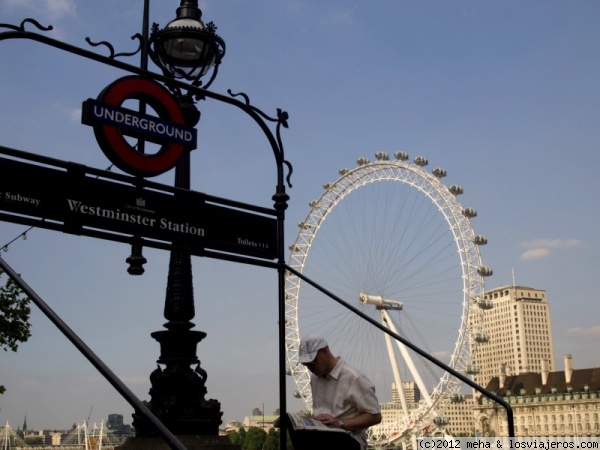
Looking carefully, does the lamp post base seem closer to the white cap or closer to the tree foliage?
the white cap

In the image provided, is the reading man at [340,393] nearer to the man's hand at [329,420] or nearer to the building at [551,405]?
the man's hand at [329,420]

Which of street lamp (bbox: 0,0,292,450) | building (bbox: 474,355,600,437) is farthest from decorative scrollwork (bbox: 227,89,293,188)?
building (bbox: 474,355,600,437)

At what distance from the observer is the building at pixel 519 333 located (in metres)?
166

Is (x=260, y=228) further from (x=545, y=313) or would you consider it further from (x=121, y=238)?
(x=545, y=313)

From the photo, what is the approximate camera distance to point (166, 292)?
7234mm

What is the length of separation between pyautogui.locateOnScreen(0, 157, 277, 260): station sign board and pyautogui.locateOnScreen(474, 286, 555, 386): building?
537 feet

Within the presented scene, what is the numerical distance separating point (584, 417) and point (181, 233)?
11114 cm

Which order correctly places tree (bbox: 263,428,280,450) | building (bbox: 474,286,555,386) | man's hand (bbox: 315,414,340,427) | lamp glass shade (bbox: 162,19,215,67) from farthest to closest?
1. building (bbox: 474,286,555,386)
2. tree (bbox: 263,428,280,450)
3. lamp glass shade (bbox: 162,19,215,67)
4. man's hand (bbox: 315,414,340,427)

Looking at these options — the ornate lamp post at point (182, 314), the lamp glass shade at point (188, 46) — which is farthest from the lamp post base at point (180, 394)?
the lamp glass shade at point (188, 46)

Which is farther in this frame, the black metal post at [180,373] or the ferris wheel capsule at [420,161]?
the ferris wheel capsule at [420,161]

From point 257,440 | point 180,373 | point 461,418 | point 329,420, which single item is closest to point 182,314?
point 180,373

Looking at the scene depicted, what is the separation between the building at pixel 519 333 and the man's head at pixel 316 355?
165 m

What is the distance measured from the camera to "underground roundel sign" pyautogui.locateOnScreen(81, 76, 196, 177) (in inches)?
207

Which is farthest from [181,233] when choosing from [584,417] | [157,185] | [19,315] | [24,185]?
[584,417]
